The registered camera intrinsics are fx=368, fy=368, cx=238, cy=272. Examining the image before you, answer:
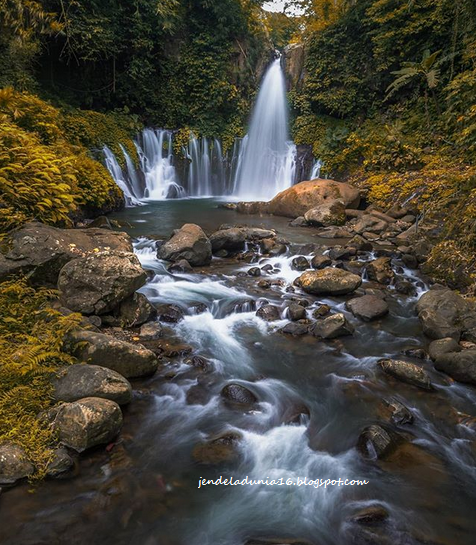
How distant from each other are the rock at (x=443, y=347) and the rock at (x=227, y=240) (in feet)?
16.7

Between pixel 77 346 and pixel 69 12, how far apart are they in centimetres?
1607

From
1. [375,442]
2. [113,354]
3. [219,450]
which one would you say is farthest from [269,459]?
[113,354]

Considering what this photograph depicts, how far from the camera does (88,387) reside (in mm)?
3508

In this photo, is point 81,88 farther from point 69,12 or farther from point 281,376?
point 281,376

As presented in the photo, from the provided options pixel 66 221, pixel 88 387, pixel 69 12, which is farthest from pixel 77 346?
pixel 69 12

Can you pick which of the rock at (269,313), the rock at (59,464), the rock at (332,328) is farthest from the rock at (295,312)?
the rock at (59,464)

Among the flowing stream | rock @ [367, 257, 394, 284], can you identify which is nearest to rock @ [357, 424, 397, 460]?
the flowing stream

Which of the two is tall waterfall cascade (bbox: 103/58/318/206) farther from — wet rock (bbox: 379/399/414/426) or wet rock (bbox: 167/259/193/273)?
wet rock (bbox: 379/399/414/426)

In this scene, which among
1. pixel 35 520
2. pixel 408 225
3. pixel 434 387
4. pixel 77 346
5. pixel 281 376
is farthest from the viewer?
pixel 408 225

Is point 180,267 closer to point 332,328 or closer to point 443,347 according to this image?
point 332,328

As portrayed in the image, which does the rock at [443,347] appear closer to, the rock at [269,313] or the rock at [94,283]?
the rock at [269,313]

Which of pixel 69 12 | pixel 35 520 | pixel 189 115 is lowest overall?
pixel 35 520

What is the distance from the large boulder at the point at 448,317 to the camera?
5.23 metres

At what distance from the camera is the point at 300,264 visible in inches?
329
